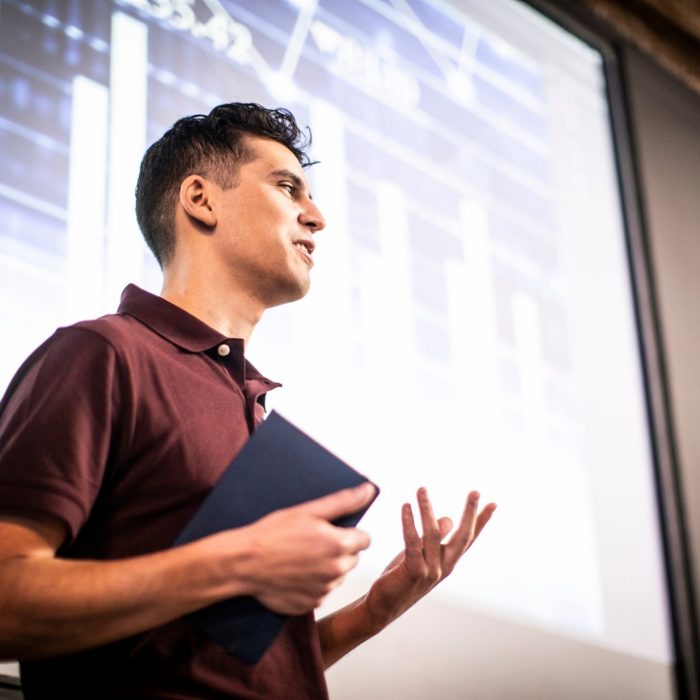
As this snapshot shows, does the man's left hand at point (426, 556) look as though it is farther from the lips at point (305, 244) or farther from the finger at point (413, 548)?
the lips at point (305, 244)

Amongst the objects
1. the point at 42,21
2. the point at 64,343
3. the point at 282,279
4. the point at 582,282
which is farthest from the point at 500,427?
the point at 64,343

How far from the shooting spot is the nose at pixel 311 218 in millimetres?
1509

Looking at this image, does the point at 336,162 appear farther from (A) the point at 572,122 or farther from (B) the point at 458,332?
(A) the point at 572,122

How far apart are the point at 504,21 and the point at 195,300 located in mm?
2029

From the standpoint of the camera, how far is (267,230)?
1457 mm

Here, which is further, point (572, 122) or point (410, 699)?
point (572, 122)

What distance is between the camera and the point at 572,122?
3.17 meters

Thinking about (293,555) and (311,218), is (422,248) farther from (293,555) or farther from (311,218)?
(293,555)

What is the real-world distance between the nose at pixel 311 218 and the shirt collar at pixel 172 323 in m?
0.26

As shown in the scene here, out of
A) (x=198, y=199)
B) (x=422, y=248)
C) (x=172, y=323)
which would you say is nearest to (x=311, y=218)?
(x=198, y=199)

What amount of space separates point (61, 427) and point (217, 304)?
404mm

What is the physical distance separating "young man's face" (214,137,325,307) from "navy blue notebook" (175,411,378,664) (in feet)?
1.39

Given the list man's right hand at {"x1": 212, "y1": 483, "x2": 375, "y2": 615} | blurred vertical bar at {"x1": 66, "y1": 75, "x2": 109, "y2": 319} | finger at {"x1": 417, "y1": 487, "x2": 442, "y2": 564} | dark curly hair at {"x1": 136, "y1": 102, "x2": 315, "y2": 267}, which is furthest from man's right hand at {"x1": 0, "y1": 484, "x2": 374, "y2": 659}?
blurred vertical bar at {"x1": 66, "y1": 75, "x2": 109, "y2": 319}

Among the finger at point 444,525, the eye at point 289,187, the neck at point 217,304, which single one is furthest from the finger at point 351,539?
the eye at point 289,187
